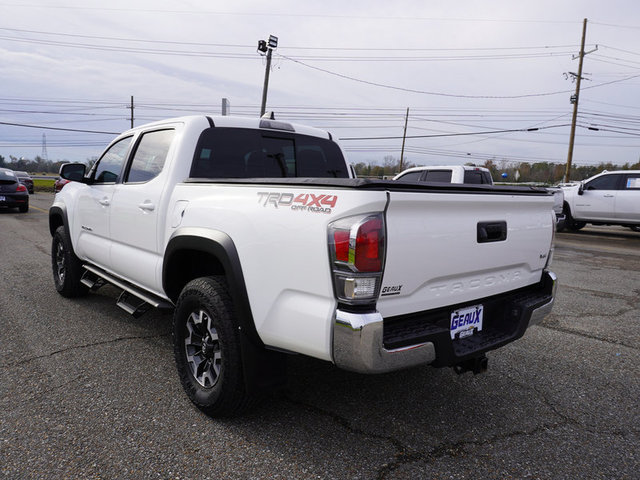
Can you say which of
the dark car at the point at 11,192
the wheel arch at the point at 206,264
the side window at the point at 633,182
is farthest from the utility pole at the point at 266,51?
the wheel arch at the point at 206,264

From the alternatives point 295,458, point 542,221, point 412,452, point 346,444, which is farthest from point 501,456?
point 542,221

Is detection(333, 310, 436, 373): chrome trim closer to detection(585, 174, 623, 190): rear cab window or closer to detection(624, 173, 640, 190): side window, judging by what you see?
detection(624, 173, 640, 190): side window

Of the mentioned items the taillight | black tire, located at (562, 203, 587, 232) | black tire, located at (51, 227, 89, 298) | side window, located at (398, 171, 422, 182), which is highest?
side window, located at (398, 171, 422, 182)

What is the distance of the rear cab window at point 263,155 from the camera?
11.5 feet

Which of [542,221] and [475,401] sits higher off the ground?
[542,221]

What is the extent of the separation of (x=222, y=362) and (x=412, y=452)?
3.78 feet

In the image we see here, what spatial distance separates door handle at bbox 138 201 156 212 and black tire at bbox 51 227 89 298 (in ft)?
6.80

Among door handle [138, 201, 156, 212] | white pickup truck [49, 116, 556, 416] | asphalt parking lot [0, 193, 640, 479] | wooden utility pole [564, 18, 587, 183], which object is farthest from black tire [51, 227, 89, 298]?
wooden utility pole [564, 18, 587, 183]

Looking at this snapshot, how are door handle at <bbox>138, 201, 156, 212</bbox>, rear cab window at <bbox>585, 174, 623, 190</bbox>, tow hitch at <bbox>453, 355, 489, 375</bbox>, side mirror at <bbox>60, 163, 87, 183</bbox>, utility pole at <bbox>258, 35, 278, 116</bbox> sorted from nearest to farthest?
1. tow hitch at <bbox>453, 355, 489, 375</bbox>
2. door handle at <bbox>138, 201, 156, 212</bbox>
3. side mirror at <bbox>60, 163, 87, 183</bbox>
4. rear cab window at <bbox>585, 174, 623, 190</bbox>
5. utility pole at <bbox>258, 35, 278, 116</bbox>

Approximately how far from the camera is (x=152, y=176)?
359 centimetres

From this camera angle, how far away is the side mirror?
15.2 ft

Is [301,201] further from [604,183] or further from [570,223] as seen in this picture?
[570,223]

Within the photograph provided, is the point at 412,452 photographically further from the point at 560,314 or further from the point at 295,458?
the point at 560,314

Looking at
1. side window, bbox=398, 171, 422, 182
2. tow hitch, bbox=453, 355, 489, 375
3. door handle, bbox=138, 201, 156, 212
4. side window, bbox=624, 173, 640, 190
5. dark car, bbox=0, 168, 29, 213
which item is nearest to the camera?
tow hitch, bbox=453, 355, 489, 375
